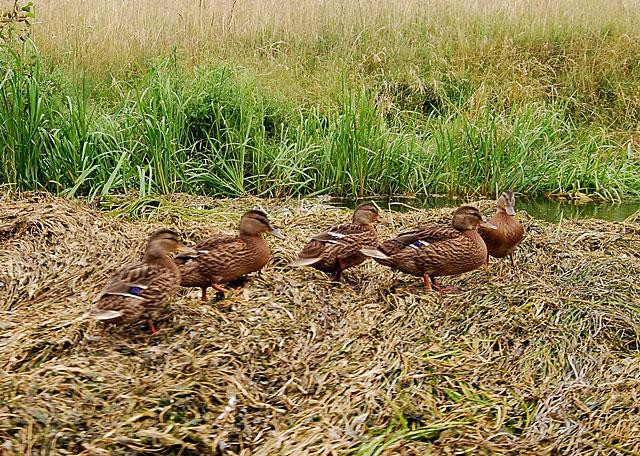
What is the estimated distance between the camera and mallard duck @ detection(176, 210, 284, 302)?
3260mm

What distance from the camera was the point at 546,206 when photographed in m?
6.20

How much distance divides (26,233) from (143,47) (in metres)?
5.03

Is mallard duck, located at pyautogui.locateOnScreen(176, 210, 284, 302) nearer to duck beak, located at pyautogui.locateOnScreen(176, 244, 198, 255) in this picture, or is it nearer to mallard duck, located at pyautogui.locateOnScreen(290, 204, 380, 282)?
duck beak, located at pyautogui.locateOnScreen(176, 244, 198, 255)

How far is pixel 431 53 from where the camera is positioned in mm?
9297

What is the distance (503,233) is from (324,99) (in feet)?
13.5

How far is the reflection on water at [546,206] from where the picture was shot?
580cm

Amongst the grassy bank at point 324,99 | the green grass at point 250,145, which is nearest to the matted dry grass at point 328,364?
the green grass at point 250,145

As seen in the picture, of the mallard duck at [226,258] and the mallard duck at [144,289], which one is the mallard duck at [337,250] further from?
the mallard duck at [144,289]

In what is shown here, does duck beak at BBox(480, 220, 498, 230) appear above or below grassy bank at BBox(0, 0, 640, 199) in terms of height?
above

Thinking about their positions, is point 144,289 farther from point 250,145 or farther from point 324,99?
point 324,99

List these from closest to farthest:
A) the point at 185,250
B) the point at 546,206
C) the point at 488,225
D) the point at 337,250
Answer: the point at 185,250 < the point at 337,250 < the point at 488,225 < the point at 546,206

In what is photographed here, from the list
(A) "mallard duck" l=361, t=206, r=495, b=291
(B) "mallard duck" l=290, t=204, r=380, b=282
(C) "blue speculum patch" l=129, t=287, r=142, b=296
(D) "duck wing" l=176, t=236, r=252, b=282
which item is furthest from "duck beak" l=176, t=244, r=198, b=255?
(A) "mallard duck" l=361, t=206, r=495, b=291

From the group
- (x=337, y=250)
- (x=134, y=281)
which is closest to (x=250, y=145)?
(x=337, y=250)

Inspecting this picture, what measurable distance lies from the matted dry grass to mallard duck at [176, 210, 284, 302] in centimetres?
11
